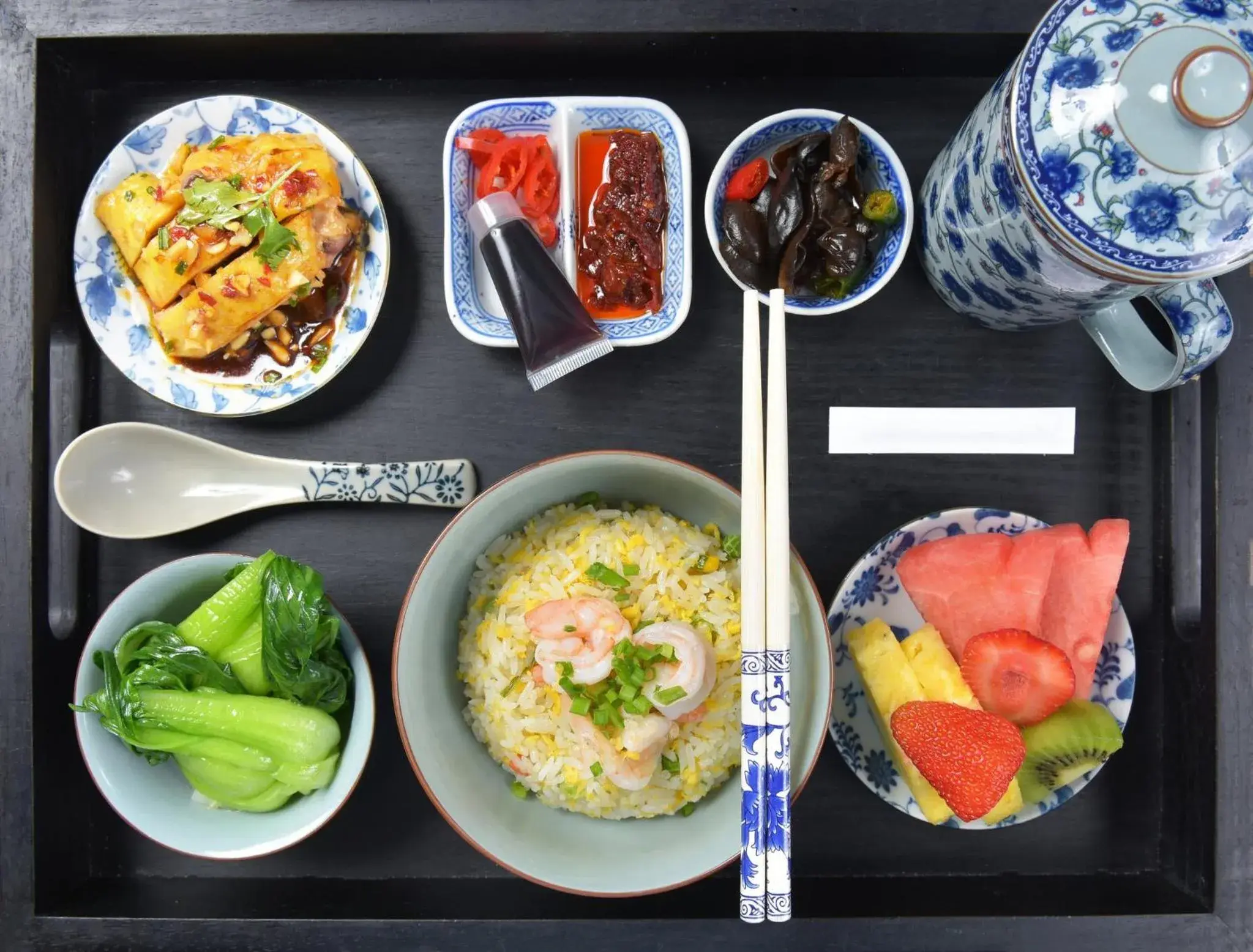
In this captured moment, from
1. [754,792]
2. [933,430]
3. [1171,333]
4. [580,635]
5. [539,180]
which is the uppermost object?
[539,180]

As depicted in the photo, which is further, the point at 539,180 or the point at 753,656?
the point at 539,180

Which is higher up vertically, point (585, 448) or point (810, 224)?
point (810, 224)

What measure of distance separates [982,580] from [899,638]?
0.61 ft

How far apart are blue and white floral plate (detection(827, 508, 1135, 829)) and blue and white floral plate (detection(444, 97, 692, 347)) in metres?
0.57

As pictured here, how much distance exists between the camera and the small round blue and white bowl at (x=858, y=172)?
153 cm

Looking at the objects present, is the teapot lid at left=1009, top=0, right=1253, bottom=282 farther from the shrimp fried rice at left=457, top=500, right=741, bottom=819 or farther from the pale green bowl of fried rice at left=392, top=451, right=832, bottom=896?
the shrimp fried rice at left=457, top=500, right=741, bottom=819

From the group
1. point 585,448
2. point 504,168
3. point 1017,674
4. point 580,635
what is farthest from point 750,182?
point 1017,674

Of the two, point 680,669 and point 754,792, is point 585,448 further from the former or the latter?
point 754,792

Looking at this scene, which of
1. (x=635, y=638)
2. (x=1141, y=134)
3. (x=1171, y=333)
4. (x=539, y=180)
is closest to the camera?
(x=1141, y=134)

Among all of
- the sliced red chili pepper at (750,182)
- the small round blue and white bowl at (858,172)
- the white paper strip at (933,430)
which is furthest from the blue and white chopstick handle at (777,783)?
the sliced red chili pepper at (750,182)

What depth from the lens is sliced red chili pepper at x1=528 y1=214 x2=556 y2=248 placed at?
A: 1.62m

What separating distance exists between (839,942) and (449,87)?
1.72 m

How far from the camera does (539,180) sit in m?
1.60

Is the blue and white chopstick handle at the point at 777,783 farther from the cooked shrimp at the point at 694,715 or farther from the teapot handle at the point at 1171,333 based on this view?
the teapot handle at the point at 1171,333
